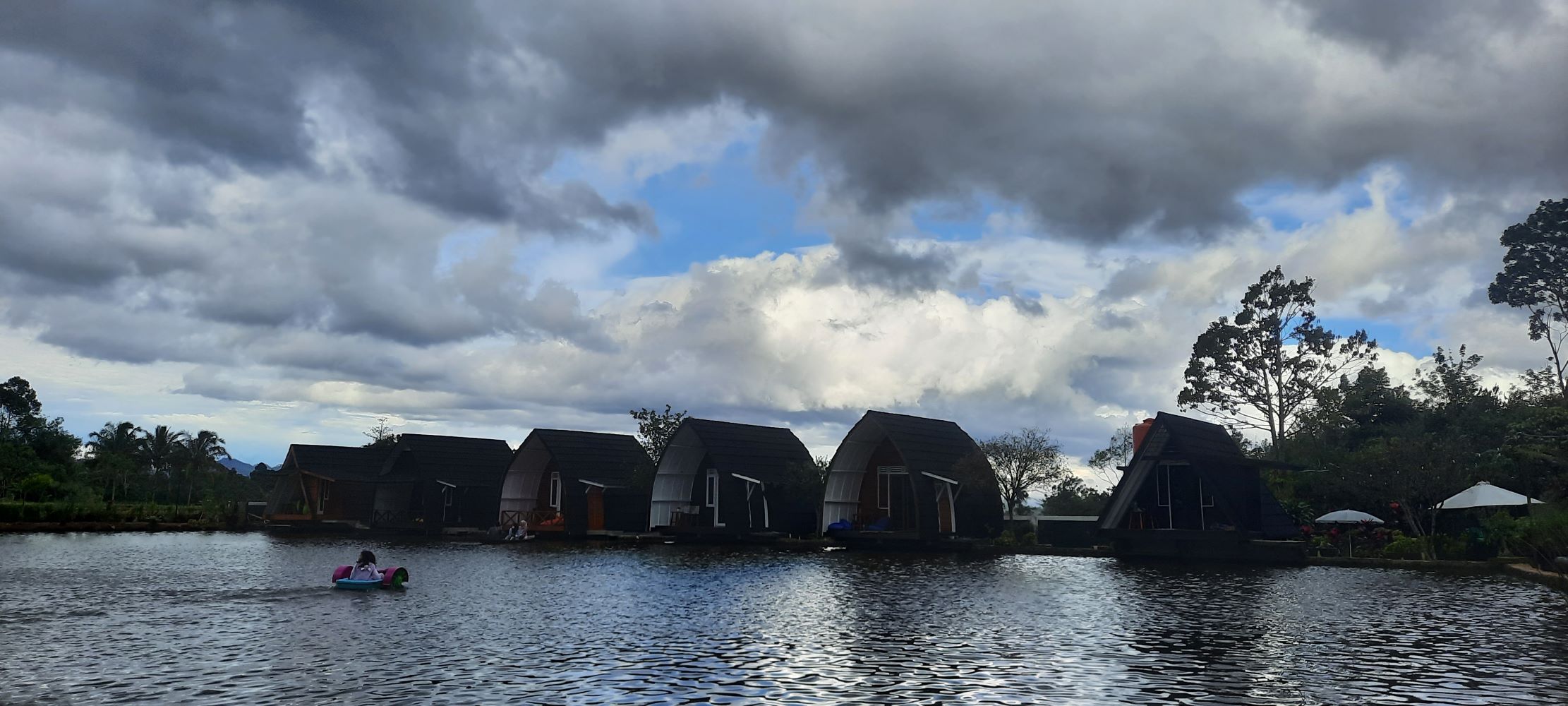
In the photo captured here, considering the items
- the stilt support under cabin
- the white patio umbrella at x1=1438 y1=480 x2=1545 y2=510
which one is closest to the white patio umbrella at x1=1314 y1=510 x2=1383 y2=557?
the stilt support under cabin

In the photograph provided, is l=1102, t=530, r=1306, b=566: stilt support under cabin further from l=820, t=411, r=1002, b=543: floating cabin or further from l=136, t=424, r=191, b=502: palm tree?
l=136, t=424, r=191, b=502: palm tree

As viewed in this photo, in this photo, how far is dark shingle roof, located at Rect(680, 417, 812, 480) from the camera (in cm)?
6059

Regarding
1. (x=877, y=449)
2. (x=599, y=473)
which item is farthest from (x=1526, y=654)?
(x=599, y=473)

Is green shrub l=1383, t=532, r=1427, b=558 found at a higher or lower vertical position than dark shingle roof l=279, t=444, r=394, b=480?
lower

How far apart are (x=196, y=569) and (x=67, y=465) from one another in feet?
220

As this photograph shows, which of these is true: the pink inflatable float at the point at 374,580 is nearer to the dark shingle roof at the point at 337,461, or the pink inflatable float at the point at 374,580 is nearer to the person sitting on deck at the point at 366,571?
the person sitting on deck at the point at 366,571

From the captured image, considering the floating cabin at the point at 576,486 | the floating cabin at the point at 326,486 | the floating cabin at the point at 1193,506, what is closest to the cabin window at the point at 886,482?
the floating cabin at the point at 1193,506

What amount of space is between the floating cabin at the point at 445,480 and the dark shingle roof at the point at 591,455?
5.87 m

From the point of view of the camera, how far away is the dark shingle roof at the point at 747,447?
60.6m

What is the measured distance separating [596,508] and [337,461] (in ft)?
93.7

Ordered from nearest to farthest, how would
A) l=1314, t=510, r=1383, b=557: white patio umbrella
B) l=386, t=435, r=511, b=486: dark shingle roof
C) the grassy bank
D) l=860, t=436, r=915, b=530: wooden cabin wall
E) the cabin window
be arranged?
1. l=1314, t=510, r=1383, b=557: white patio umbrella
2. l=860, t=436, r=915, b=530: wooden cabin wall
3. the cabin window
4. the grassy bank
5. l=386, t=435, r=511, b=486: dark shingle roof

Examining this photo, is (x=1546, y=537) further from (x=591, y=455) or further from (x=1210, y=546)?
(x=591, y=455)

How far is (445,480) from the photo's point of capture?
7412cm

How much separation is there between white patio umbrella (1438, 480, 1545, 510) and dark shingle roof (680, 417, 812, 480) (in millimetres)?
32321
